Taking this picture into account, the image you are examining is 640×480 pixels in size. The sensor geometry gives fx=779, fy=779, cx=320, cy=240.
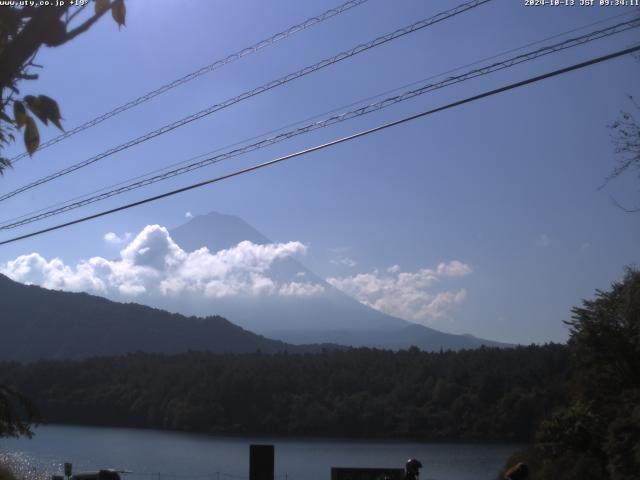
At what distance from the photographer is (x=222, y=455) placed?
174ft

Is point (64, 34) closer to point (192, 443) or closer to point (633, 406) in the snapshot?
point (633, 406)

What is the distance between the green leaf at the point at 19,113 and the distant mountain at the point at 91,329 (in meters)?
99.6

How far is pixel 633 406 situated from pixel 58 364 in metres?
63.5

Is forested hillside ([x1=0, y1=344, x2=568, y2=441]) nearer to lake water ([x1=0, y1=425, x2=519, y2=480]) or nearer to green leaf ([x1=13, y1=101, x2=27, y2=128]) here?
lake water ([x1=0, y1=425, x2=519, y2=480])

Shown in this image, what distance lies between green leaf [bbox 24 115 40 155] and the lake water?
33770 millimetres

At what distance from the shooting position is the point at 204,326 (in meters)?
130

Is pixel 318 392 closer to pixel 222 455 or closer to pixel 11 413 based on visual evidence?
pixel 222 455

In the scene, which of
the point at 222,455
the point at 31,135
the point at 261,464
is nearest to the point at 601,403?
the point at 261,464

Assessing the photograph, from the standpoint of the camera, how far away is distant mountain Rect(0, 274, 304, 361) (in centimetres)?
10412

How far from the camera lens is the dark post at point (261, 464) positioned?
429 inches

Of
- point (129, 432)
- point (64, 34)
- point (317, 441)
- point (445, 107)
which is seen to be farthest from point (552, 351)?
point (64, 34)

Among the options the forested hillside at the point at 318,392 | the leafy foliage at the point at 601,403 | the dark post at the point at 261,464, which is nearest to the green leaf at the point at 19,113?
the dark post at the point at 261,464

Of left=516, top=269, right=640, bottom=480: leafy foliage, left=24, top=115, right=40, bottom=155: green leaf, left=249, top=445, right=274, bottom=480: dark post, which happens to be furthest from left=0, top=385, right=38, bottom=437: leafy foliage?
left=516, top=269, right=640, bottom=480: leafy foliage

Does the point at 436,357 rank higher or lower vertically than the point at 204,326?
lower
